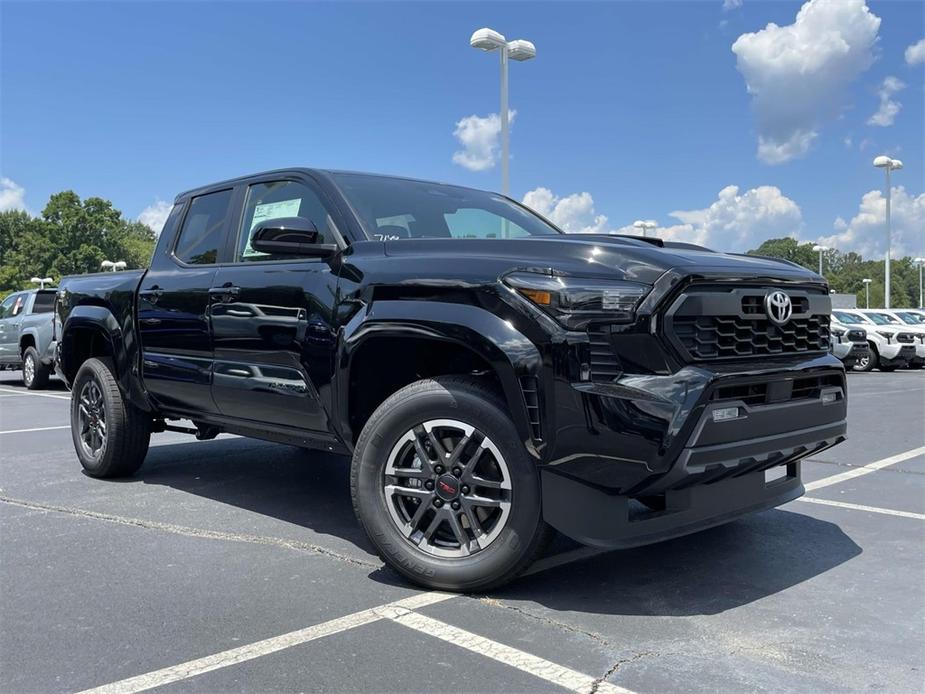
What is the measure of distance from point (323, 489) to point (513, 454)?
268 cm

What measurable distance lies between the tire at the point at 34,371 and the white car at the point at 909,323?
19.5 meters

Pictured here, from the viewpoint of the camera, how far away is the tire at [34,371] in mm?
14609

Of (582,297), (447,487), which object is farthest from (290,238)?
(582,297)

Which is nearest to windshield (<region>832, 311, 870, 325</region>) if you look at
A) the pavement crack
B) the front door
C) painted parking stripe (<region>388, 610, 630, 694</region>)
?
the front door

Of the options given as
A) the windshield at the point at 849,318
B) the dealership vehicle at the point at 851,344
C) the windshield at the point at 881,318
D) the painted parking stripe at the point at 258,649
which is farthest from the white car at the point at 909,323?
the painted parking stripe at the point at 258,649

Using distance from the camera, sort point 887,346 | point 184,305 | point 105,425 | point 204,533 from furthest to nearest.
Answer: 1. point 887,346
2. point 105,425
3. point 184,305
4. point 204,533

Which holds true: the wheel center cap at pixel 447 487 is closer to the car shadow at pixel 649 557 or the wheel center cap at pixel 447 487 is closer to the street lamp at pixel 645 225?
the car shadow at pixel 649 557

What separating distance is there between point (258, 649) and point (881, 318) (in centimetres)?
2214

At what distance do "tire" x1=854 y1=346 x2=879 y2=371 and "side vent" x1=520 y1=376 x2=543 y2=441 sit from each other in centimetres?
1939

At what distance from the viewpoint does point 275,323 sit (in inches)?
166

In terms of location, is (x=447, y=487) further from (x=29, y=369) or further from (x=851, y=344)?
(x=851, y=344)

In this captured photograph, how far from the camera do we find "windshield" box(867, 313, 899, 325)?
21.1m

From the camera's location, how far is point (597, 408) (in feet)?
9.83

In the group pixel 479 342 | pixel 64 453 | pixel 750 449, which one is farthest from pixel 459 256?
pixel 64 453
